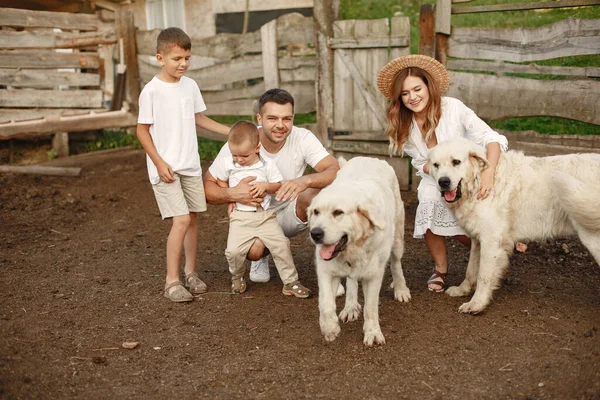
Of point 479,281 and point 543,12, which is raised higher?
point 543,12

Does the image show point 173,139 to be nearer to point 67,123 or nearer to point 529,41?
point 529,41

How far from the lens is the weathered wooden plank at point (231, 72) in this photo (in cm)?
987

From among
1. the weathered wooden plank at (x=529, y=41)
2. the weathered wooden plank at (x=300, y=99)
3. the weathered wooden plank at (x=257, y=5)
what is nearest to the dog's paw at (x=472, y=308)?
the weathered wooden plank at (x=529, y=41)

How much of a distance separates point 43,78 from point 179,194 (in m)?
6.86

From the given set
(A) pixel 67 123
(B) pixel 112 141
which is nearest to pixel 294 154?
(A) pixel 67 123

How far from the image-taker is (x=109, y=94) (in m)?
11.5

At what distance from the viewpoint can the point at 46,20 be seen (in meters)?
10.5

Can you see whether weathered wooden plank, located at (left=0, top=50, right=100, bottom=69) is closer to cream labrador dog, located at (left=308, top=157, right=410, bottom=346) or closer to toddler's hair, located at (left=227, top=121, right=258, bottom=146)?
toddler's hair, located at (left=227, top=121, right=258, bottom=146)

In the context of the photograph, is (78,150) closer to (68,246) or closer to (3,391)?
(68,246)

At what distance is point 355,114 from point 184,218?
424 cm

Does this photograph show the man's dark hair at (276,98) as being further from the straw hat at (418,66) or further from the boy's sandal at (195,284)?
the boy's sandal at (195,284)

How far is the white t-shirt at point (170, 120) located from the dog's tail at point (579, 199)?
2812 mm

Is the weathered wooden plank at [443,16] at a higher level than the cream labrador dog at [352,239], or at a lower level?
higher

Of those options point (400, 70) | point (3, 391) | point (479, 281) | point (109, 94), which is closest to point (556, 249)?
point (479, 281)
